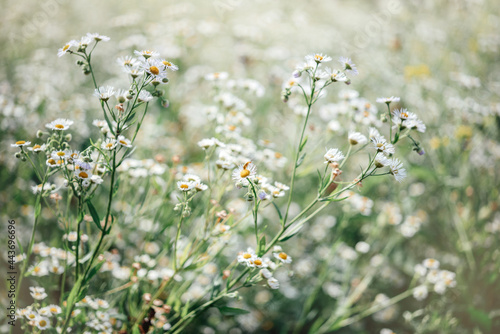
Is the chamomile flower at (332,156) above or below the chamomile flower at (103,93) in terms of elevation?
below

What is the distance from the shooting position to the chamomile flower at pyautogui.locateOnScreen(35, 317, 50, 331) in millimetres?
1396

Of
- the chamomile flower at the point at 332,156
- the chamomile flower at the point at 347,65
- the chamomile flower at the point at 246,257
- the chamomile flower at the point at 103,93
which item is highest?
the chamomile flower at the point at 347,65

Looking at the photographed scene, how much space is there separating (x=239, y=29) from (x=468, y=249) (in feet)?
9.16

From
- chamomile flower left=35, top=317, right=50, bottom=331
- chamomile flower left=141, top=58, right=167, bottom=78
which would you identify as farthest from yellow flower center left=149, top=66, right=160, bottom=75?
chamomile flower left=35, top=317, right=50, bottom=331

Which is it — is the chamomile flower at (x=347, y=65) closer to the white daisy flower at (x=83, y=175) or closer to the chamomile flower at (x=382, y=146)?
the chamomile flower at (x=382, y=146)

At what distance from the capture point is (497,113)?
2.74 metres

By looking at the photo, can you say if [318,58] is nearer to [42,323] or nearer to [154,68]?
[154,68]

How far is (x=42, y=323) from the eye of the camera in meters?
1.45

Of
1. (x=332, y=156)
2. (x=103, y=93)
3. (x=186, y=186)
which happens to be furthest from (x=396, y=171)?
(x=103, y=93)

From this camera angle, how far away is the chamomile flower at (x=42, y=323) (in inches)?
55.0

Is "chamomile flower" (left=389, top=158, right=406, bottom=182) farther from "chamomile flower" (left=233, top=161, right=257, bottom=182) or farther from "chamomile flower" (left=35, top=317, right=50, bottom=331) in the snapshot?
"chamomile flower" (left=35, top=317, right=50, bottom=331)

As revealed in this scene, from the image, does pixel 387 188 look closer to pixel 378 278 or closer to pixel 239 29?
pixel 378 278

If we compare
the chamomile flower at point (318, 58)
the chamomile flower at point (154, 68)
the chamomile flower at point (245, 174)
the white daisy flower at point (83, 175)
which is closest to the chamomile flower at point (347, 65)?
the chamomile flower at point (318, 58)

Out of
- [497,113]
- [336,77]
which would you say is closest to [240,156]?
[336,77]
